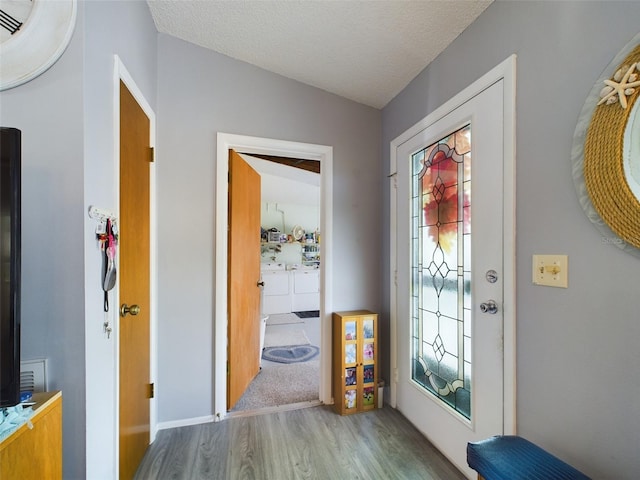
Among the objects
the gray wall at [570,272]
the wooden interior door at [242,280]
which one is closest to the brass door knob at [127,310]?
the wooden interior door at [242,280]

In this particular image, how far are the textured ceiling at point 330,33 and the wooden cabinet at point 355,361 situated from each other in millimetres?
1783

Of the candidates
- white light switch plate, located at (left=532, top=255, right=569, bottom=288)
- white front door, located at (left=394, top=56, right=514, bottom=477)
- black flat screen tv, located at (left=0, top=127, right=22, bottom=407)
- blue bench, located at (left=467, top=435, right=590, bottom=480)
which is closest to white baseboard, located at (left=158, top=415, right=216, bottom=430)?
white front door, located at (left=394, top=56, right=514, bottom=477)

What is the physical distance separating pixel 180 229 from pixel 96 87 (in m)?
1.03

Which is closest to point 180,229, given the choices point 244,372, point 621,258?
point 244,372

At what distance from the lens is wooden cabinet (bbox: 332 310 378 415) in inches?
84.4

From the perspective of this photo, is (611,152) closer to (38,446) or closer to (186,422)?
(38,446)

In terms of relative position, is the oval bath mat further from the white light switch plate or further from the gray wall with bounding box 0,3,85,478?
the white light switch plate

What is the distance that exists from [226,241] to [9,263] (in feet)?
4.60

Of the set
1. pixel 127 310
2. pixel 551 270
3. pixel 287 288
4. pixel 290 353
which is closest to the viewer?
pixel 551 270

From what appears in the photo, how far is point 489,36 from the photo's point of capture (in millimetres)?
1408

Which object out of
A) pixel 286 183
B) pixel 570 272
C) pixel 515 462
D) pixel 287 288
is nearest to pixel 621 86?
pixel 570 272

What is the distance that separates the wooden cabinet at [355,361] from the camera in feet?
7.04

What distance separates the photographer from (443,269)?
1737mm

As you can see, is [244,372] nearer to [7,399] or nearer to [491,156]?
[7,399]
